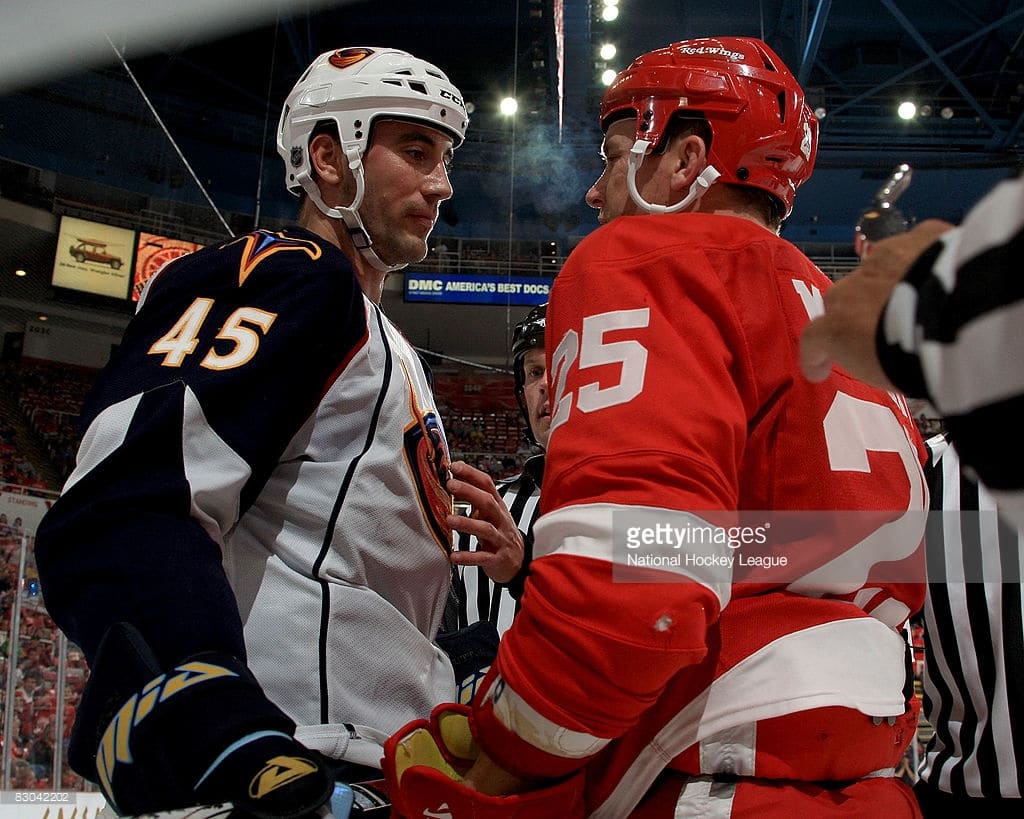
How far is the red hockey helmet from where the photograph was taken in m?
1.44

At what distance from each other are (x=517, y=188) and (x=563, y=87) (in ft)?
7.53

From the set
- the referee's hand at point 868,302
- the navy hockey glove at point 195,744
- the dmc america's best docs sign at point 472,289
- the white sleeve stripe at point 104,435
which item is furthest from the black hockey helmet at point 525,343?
the dmc america's best docs sign at point 472,289

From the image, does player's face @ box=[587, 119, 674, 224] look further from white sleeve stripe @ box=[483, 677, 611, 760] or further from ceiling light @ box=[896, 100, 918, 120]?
ceiling light @ box=[896, 100, 918, 120]

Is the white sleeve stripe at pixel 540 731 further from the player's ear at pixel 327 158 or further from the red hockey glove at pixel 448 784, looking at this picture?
the player's ear at pixel 327 158

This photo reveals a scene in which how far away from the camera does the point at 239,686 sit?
0.87 meters

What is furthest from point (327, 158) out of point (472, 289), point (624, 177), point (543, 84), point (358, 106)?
point (472, 289)

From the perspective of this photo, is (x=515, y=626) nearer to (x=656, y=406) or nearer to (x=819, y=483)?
(x=656, y=406)

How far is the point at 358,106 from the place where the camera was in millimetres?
1841

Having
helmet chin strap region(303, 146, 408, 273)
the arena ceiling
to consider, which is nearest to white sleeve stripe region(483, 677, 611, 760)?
helmet chin strap region(303, 146, 408, 273)

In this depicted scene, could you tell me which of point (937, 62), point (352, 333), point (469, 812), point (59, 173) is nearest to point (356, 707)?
point (469, 812)

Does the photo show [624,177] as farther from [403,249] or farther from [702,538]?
→ [702,538]

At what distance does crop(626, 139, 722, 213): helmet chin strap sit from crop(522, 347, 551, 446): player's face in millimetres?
1608

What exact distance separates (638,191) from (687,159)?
9 cm

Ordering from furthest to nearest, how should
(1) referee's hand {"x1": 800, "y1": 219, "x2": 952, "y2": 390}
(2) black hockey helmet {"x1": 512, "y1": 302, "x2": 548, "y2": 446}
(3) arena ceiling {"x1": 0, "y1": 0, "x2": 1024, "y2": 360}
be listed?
1. (3) arena ceiling {"x1": 0, "y1": 0, "x2": 1024, "y2": 360}
2. (2) black hockey helmet {"x1": 512, "y1": 302, "x2": 548, "y2": 446}
3. (1) referee's hand {"x1": 800, "y1": 219, "x2": 952, "y2": 390}
